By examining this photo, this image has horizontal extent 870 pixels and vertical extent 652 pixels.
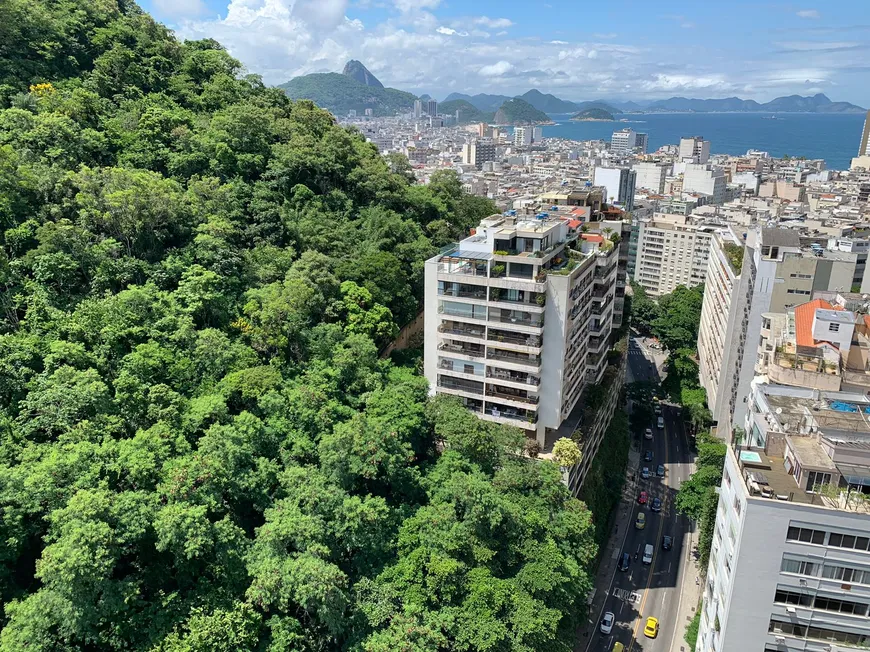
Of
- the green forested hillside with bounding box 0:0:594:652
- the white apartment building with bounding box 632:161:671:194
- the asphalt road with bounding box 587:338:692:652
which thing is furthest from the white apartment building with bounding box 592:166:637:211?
the green forested hillside with bounding box 0:0:594:652

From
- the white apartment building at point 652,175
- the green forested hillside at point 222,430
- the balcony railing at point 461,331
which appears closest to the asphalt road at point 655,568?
the green forested hillside at point 222,430

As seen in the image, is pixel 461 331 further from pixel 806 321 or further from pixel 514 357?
pixel 806 321

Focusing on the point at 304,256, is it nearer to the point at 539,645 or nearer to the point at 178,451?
the point at 178,451

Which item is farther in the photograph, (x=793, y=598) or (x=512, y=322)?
(x=512, y=322)

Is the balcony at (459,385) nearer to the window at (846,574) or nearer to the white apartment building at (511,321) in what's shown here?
the white apartment building at (511,321)

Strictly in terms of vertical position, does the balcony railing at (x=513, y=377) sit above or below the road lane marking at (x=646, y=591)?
above

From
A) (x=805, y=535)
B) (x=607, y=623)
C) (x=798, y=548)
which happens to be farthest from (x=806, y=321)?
(x=607, y=623)
